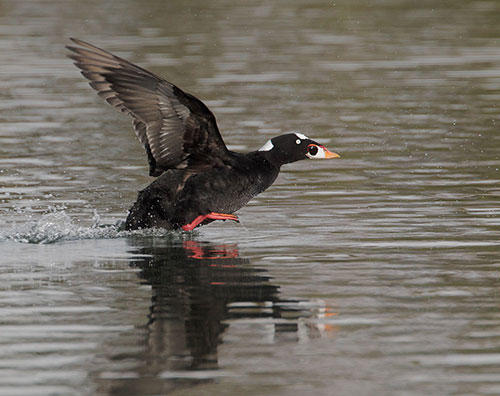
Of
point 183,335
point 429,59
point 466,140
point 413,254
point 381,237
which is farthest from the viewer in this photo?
point 429,59

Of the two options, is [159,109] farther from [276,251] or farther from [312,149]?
[312,149]

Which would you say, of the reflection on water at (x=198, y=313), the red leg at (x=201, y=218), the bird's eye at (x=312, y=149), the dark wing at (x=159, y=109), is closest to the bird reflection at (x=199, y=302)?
the reflection on water at (x=198, y=313)

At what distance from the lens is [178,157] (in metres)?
12.4

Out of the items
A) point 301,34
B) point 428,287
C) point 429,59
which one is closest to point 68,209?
point 428,287

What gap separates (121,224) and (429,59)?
59.3 feet

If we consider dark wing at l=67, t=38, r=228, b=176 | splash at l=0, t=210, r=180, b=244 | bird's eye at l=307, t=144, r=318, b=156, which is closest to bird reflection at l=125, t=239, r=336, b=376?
splash at l=0, t=210, r=180, b=244

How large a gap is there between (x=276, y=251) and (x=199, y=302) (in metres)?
2.22

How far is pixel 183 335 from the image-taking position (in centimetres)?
834

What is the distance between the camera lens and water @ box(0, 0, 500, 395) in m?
7.66

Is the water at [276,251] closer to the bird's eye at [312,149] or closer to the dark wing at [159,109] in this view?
the bird's eye at [312,149]

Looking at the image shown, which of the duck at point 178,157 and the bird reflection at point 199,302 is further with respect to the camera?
the duck at point 178,157

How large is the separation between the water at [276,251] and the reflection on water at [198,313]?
0.02 meters

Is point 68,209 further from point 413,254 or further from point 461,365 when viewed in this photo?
point 461,365

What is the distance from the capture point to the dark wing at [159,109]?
38.0 feet
